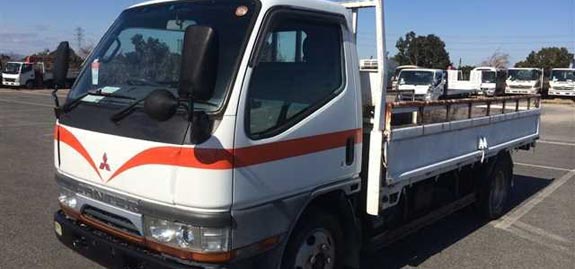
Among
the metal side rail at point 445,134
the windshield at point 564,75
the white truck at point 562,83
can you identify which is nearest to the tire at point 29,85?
the white truck at point 562,83

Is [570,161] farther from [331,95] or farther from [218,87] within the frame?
[218,87]

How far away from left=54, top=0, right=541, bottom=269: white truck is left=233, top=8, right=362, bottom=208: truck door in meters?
0.01

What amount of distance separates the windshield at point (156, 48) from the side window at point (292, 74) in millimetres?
188

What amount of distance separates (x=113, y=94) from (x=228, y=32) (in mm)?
894

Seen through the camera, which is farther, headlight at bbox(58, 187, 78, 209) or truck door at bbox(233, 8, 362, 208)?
headlight at bbox(58, 187, 78, 209)

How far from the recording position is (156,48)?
3869 mm

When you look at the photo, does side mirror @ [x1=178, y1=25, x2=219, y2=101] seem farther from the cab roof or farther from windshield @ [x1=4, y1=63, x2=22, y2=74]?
windshield @ [x1=4, y1=63, x2=22, y2=74]

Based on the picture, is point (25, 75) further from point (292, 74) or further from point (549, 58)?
point (549, 58)

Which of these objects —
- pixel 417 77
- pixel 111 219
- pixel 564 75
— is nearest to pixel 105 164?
pixel 111 219

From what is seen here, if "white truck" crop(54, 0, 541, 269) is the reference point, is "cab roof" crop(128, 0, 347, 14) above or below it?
above

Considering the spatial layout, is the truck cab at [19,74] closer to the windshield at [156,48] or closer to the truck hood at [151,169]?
the windshield at [156,48]

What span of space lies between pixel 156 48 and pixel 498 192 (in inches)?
201

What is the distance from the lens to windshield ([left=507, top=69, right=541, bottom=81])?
4075 centimetres

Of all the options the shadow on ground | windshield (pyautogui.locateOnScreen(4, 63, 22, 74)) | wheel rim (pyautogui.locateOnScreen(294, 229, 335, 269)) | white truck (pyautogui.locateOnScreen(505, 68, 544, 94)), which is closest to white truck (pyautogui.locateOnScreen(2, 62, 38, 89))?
windshield (pyautogui.locateOnScreen(4, 63, 22, 74))
